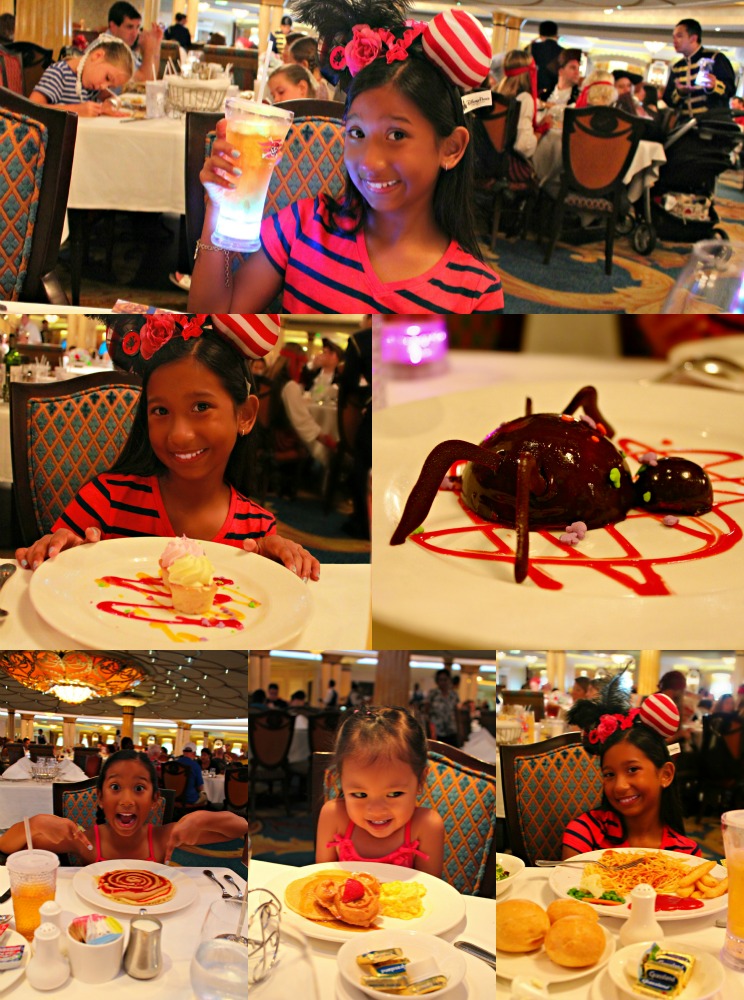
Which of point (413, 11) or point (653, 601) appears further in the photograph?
point (413, 11)

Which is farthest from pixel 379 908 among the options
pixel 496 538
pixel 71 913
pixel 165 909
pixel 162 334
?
pixel 162 334

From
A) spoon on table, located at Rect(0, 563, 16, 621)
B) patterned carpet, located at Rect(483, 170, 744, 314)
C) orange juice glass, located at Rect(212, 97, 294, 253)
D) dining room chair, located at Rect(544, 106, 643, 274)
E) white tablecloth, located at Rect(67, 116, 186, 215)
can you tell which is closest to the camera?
spoon on table, located at Rect(0, 563, 16, 621)

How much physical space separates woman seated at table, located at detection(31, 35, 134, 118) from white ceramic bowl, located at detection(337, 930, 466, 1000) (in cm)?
214

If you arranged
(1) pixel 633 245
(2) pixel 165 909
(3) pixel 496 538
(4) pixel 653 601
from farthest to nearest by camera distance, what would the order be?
(1) pixel 633 245 < (2) pixel 165 909 < (3) pixel 496 538 < (4) pixel 653 601

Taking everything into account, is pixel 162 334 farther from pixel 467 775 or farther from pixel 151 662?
pixel 467 775

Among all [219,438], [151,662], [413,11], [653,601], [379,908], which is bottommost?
[379,908]

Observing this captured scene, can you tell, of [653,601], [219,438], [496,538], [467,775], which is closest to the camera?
[653,601]

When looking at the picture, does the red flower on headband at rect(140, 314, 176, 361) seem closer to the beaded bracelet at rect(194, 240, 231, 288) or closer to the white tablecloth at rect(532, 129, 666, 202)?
the beaded bracelet at rect(194, 240, 231, 288)

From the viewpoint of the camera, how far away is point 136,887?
Answer: 181 cm

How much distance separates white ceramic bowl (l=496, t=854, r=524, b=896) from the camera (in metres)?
1.71

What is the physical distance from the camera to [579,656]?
1479 mm

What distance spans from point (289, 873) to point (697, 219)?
2.62m

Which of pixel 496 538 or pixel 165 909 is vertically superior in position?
pixel 496 538

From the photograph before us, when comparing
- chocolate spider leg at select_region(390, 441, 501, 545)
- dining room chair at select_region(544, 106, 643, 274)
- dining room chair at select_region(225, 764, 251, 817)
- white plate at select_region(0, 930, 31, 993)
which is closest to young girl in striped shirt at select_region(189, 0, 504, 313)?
chocolate spider leg at select_region(390, 441, 501, 545)
